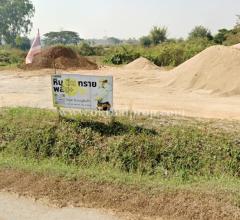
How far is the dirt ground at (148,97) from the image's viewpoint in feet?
33.9

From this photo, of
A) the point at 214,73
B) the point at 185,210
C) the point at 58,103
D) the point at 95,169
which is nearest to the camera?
the point at 185,210

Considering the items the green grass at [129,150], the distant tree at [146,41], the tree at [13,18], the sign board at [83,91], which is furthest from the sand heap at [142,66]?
the tree at [13,18]

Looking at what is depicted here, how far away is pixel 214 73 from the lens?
1454 centimetres

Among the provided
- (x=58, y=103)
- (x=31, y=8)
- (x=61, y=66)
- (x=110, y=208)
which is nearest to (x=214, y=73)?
(x=58, y=103)

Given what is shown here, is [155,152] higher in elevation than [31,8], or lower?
lower

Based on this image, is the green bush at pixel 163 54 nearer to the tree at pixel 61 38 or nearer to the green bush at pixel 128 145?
the green bush at pixel 128 145

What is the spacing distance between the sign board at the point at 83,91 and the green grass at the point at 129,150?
0.36m

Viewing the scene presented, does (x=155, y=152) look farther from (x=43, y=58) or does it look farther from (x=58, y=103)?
(x=43, y=58)

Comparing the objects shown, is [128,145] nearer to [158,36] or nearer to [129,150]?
[129,150]

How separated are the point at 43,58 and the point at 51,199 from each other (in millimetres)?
21216

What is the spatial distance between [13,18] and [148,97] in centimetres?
7964

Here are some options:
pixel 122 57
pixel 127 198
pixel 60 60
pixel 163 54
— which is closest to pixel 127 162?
pixel 127 198

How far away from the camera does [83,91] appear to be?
23.3 ft

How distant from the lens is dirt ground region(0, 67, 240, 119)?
10.3 meters
